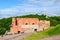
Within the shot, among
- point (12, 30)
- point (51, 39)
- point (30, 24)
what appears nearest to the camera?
point (51, 39)

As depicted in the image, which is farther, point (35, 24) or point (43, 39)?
point (35, 24)

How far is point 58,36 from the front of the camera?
67.6 ft

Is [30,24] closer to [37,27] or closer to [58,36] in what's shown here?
[37,27]


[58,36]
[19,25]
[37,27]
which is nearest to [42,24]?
[37,27]

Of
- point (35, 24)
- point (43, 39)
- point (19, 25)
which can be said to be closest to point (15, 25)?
point (19, 25)

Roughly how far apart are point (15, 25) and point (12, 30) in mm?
2234

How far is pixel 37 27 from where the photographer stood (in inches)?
1816

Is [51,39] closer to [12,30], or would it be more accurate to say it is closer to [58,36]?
[58,36]

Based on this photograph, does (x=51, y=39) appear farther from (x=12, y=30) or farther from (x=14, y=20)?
(x=14, y=20)

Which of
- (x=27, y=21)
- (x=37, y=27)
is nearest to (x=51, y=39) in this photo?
(x=37, y=27)

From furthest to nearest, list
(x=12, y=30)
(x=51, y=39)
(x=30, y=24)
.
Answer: (x=30, y=24)
(x=12, y=30)
(x=51, y=39)

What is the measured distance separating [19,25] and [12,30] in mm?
2137

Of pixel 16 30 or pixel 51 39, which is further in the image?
pixel 16 30

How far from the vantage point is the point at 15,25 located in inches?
1879
